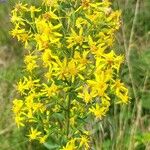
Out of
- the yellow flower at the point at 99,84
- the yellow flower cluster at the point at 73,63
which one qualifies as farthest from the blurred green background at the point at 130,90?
the yellow flower at the point at 99,84

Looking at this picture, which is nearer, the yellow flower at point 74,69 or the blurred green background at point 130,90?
the yellow flower at point 74,69

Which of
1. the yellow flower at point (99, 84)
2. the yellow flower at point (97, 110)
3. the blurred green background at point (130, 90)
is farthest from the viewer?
the blurred green background at point (130, 90)

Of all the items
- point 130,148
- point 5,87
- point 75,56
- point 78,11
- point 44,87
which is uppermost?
point 78,11

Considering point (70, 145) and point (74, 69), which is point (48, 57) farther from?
point (70, 145)

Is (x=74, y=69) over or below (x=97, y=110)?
over

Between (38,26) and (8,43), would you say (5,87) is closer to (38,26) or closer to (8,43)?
(8,43)

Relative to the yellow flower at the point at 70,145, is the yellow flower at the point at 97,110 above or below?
above

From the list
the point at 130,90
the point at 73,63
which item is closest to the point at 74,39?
the point at 73,63

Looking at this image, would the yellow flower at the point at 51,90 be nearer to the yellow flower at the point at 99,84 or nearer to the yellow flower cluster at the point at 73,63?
the yellow flower cluster at the point at 73,63

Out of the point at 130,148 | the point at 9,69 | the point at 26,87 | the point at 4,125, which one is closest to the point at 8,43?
Answer: the point at 9,69
